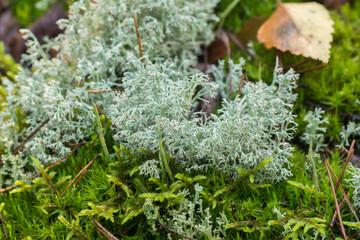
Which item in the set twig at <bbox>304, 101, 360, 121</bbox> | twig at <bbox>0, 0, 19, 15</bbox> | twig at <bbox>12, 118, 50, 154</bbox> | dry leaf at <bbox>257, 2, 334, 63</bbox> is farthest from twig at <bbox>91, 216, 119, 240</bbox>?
twig at <bbox>0, 0, 19, 15</bbox>

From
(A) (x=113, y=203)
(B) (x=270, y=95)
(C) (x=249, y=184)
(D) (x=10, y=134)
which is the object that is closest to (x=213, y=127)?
(C) (x=249, y=184)

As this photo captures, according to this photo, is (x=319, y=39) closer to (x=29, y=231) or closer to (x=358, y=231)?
(x=358, y=231)

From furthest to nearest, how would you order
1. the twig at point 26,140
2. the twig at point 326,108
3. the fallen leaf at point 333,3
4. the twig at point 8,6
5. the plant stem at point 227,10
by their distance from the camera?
the twig at point 8,6 → the fallen leaf at point 333,3 → the plant stem at point 227,10 → the twig at point 326,108 → the twig at point 26,140

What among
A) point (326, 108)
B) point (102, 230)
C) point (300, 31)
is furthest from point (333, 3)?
point (102, 230)

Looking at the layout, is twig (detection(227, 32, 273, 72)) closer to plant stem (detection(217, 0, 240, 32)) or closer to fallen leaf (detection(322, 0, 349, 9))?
plant stem (detection(217, 0, 240, 32))

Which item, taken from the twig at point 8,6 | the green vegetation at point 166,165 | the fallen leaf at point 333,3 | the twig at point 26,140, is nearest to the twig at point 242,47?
the green vegetation at point 166,165

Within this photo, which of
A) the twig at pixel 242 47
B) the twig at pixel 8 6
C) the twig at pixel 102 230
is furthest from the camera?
the twig at pixel 8 6

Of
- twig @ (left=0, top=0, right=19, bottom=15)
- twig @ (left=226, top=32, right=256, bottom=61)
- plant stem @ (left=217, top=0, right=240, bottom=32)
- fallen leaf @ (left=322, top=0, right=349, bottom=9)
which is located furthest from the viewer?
twig @ (left=0, top=0, right=19, bottom=15)

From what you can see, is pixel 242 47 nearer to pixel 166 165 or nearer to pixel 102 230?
pixel 166 165

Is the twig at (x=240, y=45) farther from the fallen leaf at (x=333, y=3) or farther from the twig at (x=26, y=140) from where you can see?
the twig at (x=26, y=140)
